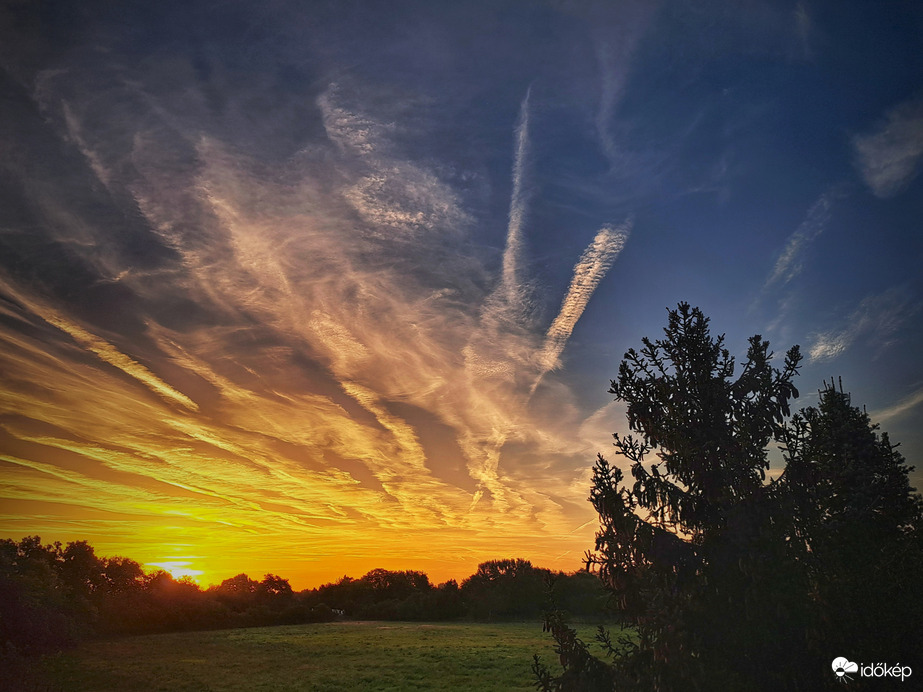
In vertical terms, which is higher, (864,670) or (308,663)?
(864,670)

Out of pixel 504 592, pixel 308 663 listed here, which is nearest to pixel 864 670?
pixel 308 663

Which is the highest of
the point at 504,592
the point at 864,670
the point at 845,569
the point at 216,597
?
the point at 845,569

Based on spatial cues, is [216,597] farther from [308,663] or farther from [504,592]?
[308,663]

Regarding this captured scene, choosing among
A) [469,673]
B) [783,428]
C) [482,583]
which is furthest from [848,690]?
[482,583]

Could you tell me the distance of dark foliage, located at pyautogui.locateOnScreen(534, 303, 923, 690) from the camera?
8891 millimetres

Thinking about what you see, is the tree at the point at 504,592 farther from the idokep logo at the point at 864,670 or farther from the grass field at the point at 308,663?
the idokep logo at the point at 864,670

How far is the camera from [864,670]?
29.2 ft

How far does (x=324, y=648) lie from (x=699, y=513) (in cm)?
5124

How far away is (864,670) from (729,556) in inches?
123

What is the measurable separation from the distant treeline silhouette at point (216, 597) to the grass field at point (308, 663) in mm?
6293

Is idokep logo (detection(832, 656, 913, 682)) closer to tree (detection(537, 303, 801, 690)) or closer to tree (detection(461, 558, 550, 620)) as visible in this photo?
tree (detection(537, 303, 801, 690))

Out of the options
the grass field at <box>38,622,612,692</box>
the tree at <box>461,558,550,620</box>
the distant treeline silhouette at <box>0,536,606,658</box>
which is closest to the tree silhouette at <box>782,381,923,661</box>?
the grass field at <box>38,622,612,692</box>

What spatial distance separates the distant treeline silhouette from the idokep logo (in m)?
45.4

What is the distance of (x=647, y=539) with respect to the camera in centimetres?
1027
